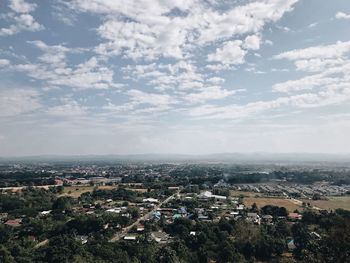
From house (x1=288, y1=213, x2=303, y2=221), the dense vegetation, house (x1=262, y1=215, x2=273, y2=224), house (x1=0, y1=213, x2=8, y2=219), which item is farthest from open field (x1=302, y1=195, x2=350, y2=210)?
house (x1=0, y1=213, x2=8, y2=219)

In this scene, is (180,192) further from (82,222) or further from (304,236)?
(304,236)

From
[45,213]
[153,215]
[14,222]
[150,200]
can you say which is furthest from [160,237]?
[150,200]

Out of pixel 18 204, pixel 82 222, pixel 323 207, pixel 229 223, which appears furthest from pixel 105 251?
pixel 323 207

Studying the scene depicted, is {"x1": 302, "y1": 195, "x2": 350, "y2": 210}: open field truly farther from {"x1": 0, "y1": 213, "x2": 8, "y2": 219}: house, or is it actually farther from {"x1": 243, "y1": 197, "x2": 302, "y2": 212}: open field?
{"x1": 0, "y1": 213, "x2": 8, "y2": 219}: house

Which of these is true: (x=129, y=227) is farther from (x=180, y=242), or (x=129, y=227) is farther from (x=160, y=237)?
(x=180, y=242)

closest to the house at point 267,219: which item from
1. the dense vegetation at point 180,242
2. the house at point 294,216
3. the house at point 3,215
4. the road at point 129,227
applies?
the house at point 294,216

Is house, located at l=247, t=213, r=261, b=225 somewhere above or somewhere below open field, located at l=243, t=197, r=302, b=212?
below
